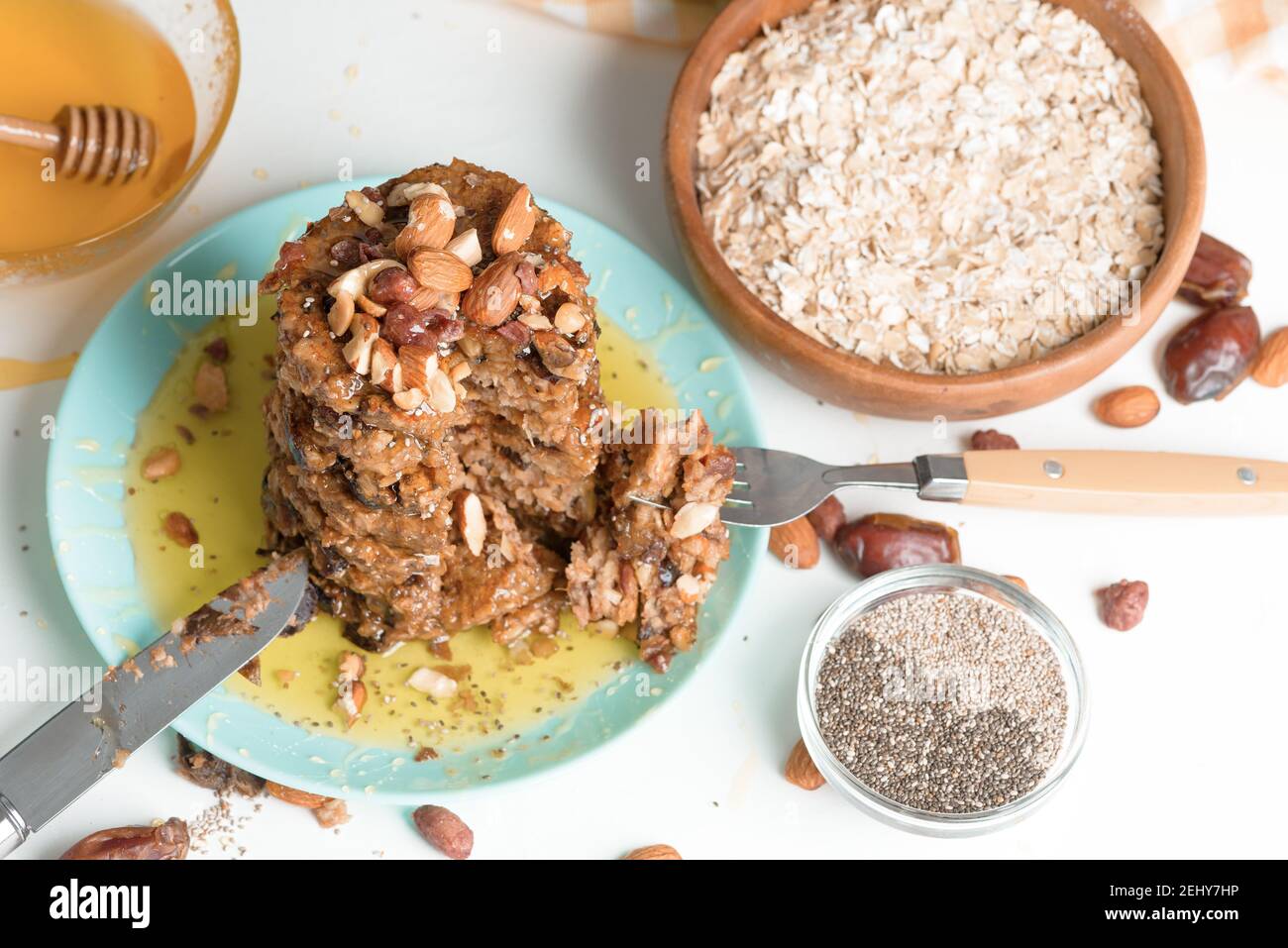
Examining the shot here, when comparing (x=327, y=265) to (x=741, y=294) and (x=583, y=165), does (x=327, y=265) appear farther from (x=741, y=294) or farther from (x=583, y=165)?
(x=583, y=165)

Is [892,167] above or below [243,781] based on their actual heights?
above

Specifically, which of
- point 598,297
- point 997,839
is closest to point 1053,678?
point 997,839

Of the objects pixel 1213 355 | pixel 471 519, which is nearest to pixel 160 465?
pixel 471 519

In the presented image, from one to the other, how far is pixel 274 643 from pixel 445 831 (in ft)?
1.28

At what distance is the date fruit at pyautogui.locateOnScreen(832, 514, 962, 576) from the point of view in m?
2.24

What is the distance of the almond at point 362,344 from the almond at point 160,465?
2.03ft

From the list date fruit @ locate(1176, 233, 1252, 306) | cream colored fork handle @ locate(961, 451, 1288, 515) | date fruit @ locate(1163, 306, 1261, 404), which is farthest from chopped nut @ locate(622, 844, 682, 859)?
date fruit @ locate(1176, 233, 1252, 306)

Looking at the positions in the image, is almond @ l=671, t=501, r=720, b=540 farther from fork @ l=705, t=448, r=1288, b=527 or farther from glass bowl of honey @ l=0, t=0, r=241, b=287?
glass bowl of honey @ l=0, t=0, r=241, b=287

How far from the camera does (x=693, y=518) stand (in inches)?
78.4

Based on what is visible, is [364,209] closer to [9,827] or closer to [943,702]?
[9,827]

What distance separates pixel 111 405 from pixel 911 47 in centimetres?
149

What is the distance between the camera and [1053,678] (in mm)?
2160
